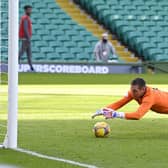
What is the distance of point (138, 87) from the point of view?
1251 cm

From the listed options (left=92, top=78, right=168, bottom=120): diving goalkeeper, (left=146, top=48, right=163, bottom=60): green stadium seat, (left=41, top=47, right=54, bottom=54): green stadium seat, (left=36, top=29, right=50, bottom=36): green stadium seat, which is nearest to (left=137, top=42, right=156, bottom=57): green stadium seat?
(left=146, top=48, right=163, bottom=60): green stadium seat

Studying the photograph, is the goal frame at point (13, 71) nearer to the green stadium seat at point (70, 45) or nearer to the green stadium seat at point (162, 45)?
the green stadium seat at point (70, 45)

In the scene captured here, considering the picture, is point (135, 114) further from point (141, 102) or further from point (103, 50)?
point (103, 50)

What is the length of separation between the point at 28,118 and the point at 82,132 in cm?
260

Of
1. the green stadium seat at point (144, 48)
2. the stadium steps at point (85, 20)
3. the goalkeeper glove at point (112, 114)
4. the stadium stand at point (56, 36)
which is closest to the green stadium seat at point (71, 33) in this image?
the stadium stand at point (56, 36)

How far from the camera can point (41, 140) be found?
1222cm

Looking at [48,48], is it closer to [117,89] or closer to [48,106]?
[117,89]

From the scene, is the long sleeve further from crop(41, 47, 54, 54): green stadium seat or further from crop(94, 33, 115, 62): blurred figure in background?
crop(41, 47, 54, 54): green stadium seat

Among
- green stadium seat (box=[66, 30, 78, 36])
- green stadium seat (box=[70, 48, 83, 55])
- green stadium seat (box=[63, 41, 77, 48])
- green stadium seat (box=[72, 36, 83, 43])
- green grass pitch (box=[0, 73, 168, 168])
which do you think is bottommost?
green grass pitch (box=[0, 73, 168, 168])

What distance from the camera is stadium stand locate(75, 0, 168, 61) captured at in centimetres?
3762

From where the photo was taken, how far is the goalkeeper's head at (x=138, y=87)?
1244cm

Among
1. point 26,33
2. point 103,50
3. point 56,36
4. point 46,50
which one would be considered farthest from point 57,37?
point 26,33

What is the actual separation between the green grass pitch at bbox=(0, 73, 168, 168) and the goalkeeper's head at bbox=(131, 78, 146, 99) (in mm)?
666

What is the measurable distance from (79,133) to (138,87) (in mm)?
1375
